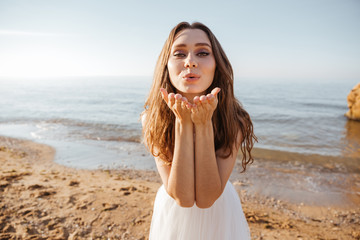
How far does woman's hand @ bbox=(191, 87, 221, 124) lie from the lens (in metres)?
1.40

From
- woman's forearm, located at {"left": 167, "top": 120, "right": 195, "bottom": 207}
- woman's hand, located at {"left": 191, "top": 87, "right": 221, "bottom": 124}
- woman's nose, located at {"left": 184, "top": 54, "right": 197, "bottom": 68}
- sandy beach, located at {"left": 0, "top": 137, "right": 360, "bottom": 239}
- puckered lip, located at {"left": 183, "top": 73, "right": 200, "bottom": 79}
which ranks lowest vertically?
sandy beach, located at {"left": 0, "top": 137, "right": 360, "bottom": 239}

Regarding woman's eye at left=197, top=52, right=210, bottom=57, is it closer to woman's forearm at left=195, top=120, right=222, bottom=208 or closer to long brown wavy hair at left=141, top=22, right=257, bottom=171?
long brown wavy hair at left=141, top=22, right=257, bottom=171

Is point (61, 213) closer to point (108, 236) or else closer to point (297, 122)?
point (108, 236)

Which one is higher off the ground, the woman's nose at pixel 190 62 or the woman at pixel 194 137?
the woman's nose at pixel 190 62

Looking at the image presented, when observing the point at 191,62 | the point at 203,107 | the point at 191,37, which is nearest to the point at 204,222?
the point at 203,107

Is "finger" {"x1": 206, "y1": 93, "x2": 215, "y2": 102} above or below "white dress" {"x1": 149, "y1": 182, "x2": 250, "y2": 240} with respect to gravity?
above

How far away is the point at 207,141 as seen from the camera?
1.53 m

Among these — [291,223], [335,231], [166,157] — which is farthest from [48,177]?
[335,231]

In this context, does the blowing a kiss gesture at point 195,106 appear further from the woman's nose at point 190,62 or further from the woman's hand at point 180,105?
the woman's nose at point 190,62

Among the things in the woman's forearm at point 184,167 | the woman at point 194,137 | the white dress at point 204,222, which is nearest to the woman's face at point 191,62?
the woman at point 194,137

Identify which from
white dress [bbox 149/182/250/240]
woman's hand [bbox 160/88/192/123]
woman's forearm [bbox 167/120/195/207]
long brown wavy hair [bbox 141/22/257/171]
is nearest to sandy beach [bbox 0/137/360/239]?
white dress [bbox 149/182/250/240]

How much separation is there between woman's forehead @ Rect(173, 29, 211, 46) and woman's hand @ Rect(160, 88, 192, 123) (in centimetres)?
61

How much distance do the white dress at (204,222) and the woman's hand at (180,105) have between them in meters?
0.97

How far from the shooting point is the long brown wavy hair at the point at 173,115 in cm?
193
